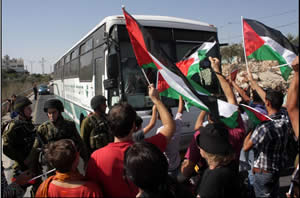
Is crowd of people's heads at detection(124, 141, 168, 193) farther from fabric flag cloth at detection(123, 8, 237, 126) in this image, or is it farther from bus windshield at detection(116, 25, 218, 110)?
bus windshield at detection(116, 25, 218, 110)

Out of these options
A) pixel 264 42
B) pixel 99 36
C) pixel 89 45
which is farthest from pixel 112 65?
pixel 89 45

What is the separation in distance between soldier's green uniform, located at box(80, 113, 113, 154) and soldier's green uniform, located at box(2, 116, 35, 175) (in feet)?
2.60

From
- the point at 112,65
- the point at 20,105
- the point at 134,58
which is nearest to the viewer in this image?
the point at 20,105

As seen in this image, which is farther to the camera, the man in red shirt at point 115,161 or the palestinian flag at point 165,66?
the palestinian flag at point 165,66

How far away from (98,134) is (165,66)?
1.72 m

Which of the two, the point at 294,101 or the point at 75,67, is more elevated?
the point at 75,67

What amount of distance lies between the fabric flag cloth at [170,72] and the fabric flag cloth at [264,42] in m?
1.13

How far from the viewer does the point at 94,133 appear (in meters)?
3.85

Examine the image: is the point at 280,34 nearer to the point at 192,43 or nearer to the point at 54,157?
the point at 192,43

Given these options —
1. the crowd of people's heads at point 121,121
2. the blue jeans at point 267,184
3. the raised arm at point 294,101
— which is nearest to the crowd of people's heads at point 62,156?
the crowd of people's heads at point 121,121

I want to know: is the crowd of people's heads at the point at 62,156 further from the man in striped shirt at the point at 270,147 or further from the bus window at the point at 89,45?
the bus window at the point at 89,45

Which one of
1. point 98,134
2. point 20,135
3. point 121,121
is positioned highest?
point 121,121

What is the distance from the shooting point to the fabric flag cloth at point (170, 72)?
258 centimetres

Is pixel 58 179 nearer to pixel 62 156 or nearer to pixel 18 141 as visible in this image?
pixel 62 156
